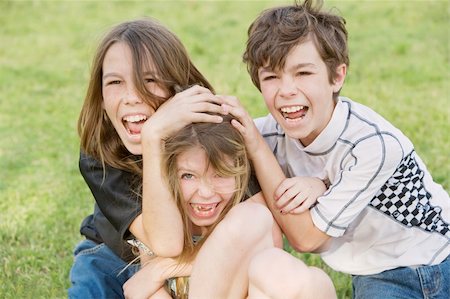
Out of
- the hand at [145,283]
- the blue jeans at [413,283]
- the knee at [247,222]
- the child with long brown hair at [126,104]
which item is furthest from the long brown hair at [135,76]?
the blue jeans at [413,283]

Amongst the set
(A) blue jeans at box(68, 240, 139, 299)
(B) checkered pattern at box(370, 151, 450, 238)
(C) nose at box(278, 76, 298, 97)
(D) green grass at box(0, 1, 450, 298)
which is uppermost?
(C) nose at box(278, 76, 298, 97)

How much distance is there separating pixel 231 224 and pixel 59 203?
206 centimetres

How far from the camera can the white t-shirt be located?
282 centimetres

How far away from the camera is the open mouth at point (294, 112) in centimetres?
288

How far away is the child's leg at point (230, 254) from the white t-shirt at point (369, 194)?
0.85ft

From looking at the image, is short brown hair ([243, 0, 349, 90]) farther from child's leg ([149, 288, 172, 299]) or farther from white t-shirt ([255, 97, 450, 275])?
child's leg ([149, 288, 172, 299])

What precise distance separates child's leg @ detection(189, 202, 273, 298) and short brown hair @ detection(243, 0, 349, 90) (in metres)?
0.57

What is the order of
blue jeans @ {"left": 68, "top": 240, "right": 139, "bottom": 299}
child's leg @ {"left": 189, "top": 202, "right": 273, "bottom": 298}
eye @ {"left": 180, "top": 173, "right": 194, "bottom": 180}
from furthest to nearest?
blue jeans @ {"left": 68, "top": 240, "right": 139, "bottom": 299} → eye @ {"left": 180, "top": 173, "right": 194, "bottom": 180} → child's leg @ {"left": 189, "top": 202, "right": 273, "bottom": 298}

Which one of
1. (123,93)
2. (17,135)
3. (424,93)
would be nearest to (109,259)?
(123,93)

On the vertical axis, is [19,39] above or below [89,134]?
below

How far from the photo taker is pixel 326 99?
291 centimetres

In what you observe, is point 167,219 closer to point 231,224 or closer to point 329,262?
point 231,224

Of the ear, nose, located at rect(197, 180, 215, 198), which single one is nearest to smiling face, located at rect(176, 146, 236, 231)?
nose, located at rect(197, 180, 215, 198)

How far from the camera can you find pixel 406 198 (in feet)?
9.70
